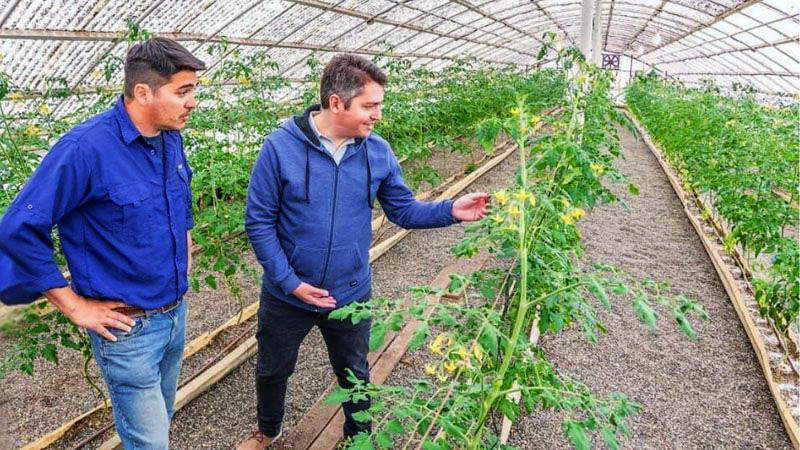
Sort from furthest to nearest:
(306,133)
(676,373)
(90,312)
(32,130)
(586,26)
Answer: (586,26) < (676,373) < (32,130) < (306,133) < (90,312)

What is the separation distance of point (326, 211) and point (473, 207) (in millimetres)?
544

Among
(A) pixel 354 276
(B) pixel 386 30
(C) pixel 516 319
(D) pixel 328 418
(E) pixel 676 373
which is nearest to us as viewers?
(C) pixel 516 319

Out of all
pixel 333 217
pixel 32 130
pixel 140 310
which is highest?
pixel 32 130

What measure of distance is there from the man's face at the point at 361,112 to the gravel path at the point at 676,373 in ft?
5.62

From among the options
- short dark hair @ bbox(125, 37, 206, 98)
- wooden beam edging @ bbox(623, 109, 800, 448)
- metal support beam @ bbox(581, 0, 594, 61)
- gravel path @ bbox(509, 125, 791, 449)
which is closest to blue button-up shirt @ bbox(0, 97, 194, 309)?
short dark hair @ bbox(125, 37, 206, 98)

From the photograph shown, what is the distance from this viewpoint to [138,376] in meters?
1.66

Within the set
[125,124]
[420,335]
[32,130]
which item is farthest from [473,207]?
[32,130]

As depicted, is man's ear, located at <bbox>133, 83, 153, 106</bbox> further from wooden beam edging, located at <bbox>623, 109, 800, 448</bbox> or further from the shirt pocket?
wooden beam edging, located at <bbox>623, 109, 800, 448</bbox>

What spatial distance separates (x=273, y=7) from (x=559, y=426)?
829cm

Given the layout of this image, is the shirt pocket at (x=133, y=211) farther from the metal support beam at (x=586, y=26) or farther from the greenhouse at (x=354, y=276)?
the metal support beam at (x=586, y=26)

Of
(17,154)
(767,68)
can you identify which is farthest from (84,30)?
(767,68)

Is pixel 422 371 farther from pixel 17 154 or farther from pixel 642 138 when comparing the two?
pixel 642 138

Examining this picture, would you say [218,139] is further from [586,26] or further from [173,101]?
[586,26]

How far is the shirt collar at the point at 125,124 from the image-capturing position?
1604mm
